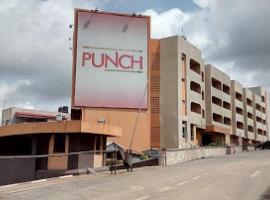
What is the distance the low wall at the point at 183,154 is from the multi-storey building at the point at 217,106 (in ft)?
51.6

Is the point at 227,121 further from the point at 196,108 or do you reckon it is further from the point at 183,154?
the point at 183,154

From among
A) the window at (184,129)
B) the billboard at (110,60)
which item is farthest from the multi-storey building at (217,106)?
the billboard at (110,60)

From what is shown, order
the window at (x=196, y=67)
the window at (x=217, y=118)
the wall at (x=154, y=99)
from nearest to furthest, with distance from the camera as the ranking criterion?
1. the wall at (x=154, y=99)
2. the window at (x=196, y=67)
3. the window at (x=217, y=118)

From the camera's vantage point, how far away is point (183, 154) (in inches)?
1396

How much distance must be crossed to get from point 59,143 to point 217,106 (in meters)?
41.9

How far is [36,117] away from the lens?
210ft

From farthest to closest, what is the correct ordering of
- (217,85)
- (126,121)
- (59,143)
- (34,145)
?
Result: (217,85), (126,121), (34,145), (59,143)

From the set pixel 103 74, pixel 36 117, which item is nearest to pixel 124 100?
pixel 103 74

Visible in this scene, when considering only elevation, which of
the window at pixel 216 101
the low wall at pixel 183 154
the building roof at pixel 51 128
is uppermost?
the window at pixel 216 101

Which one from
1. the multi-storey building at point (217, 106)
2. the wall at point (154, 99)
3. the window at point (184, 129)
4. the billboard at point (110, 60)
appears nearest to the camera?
the billboard at point (110, 60)

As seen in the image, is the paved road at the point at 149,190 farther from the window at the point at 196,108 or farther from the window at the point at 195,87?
the window at the point at 195,87

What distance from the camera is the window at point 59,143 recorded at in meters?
32.7

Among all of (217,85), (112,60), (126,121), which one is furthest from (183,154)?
(217,85)

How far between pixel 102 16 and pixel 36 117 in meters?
23.1
